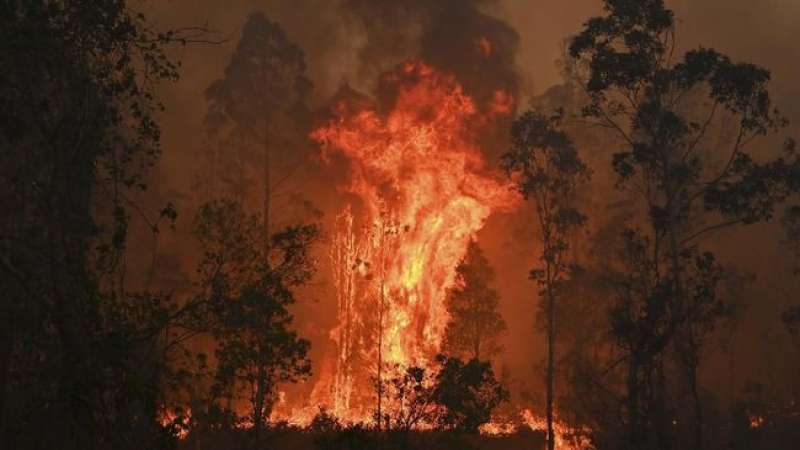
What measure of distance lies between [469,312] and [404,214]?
23.4ft

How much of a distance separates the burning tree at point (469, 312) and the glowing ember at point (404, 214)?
0.81 m

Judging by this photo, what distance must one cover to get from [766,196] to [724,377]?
42.9 meters

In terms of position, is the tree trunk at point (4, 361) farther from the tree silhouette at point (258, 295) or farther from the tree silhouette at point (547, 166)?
the tree silhouette at point (547, 166)

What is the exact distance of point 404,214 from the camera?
45.1 m

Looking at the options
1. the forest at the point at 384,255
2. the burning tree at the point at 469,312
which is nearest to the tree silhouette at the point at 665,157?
the forest at the point at 384,255

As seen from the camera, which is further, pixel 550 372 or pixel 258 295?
pixel 550 372

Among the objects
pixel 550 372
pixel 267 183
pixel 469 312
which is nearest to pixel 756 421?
pixel 469 312

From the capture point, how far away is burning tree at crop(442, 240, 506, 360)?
143ft

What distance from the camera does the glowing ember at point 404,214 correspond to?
4341cm

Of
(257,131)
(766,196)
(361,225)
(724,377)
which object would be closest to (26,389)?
(766,196)

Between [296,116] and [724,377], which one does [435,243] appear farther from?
[724,377]

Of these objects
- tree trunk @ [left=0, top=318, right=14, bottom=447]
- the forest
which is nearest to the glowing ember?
the forest

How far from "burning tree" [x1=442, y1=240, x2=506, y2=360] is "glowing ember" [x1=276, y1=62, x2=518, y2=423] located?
0.81 metres

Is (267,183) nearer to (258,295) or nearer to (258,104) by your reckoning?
(258,104)
